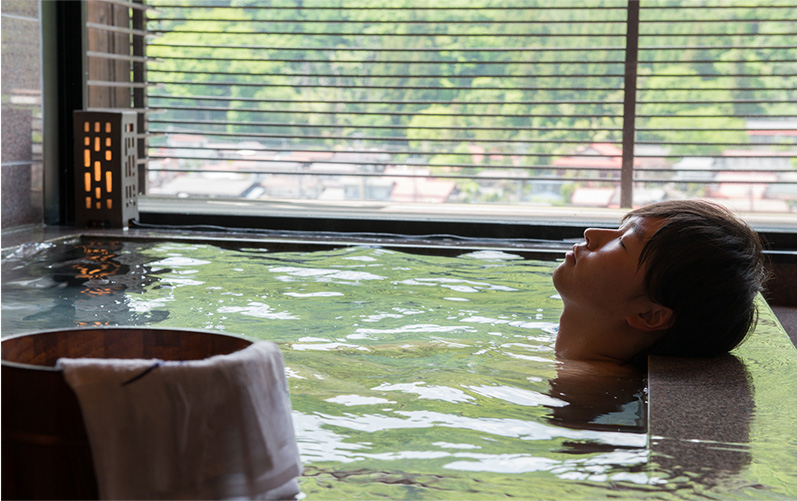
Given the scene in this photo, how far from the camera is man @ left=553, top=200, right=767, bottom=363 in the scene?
238 centimetres

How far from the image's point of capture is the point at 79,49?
558 centimetres

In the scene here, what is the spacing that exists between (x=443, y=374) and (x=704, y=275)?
2.53ft

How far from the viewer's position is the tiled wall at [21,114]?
502 cm

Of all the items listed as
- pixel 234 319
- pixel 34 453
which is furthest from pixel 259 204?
pixel 34 453

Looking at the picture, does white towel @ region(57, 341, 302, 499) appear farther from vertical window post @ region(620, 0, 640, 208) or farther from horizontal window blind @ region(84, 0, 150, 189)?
horizontal window blind @ region(84, 0, 150, 189)

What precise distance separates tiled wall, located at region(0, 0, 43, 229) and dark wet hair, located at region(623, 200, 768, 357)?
3.90m

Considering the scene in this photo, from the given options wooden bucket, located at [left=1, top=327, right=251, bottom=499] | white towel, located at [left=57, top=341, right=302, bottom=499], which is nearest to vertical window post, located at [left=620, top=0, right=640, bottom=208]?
white towel, located at [left=57, top=341, right=302, bottom=499]

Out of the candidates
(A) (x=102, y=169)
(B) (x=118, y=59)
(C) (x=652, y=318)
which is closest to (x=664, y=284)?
(C) (x=652, y=318)

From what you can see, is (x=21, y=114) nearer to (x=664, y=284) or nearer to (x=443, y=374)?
(x=443, y=374)

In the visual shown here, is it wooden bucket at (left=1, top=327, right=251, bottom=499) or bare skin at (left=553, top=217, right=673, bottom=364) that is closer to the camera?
wooden bucket at (left=1, top=327, right=251, bottom=499)

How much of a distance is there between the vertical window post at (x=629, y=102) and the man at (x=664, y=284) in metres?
3.09

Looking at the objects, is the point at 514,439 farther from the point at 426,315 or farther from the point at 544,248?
the point at 544,248

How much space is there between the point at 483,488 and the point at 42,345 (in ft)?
2.52

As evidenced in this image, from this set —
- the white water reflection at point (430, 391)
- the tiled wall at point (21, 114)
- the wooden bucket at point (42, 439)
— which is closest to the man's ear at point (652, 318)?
the white water reflection at point (430, 391)
